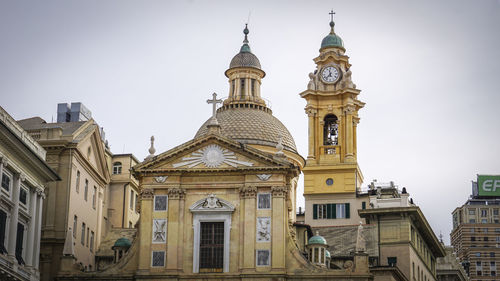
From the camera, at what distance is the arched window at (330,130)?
104312mm

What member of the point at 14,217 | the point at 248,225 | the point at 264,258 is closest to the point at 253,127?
the point at 248,225

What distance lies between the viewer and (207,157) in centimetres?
7219

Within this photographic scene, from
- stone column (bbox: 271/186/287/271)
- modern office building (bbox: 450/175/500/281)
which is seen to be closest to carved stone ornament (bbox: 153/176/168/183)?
stone column (bbox: 271/186/287/271)

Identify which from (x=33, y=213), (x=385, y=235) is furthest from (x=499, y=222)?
(x=33, y=213)

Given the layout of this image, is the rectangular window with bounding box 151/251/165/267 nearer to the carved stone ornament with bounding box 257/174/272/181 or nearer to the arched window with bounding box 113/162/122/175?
the carved stone ornament with bounding box 257/174/272/181

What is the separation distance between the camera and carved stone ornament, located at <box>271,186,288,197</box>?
7050cm

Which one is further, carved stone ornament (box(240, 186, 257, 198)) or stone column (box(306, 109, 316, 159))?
stone column (box(306, 109, 316, 159))

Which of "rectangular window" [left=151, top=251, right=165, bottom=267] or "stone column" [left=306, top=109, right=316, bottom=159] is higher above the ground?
"stone column" [left=306, top=109, right=316, bottom=159]

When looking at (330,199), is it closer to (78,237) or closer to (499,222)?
(78,237)

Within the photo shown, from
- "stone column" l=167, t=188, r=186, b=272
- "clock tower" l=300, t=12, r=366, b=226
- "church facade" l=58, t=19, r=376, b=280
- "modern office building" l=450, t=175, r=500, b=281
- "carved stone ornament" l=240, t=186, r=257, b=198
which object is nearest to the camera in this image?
"church facade" l=58, t=19, r=376, b=280

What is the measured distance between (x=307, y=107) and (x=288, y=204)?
32.9m

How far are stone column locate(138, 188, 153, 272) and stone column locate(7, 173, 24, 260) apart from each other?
10.4 metres

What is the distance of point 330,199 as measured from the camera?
100812 millimetres

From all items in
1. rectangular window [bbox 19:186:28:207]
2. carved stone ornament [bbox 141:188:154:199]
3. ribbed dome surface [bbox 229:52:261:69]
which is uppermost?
ribbed dome surface [bbox 229:52:261:69]
